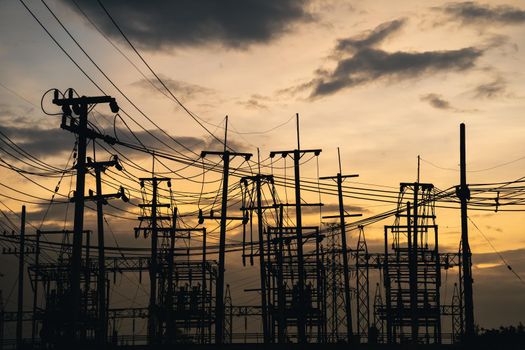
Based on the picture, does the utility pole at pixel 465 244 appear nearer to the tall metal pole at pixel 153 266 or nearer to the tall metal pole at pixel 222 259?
the tall metal pole at pixel 222 259

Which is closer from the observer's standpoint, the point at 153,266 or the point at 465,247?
the point at 465,247

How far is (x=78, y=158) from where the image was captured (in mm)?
23656

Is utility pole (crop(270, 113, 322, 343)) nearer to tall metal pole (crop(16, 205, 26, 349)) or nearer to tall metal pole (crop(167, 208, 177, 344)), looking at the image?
tall metal pole (crop(167, 208, 177, 344))

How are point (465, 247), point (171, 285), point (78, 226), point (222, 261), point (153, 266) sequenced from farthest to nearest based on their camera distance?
1. point (171, 285)
2. point (153, 266)
3. point (222, 261)
4. point (465, 247)
5. point (78, 226)

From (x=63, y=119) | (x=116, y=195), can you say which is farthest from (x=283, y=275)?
(x=63, y=119)

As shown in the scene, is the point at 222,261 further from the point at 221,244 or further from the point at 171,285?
the point at 171,285

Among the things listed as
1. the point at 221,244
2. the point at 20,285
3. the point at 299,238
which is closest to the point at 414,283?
the point at 299,238

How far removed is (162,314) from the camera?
47.9 m

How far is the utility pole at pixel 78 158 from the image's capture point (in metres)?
23.2

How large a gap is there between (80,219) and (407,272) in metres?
30.3

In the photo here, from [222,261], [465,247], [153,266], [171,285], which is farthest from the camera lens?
[171,285]

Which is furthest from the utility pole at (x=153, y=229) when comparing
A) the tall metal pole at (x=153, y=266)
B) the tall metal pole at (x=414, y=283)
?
the tall metal pole at (x=414, y=283)

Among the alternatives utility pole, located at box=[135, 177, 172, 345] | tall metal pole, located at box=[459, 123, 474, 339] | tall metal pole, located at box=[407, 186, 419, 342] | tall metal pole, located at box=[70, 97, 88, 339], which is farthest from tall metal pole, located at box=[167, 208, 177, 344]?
tall metal pole, located at box=[70, 97, 88, 339]

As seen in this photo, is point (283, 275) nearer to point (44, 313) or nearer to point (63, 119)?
point (44, 313)
